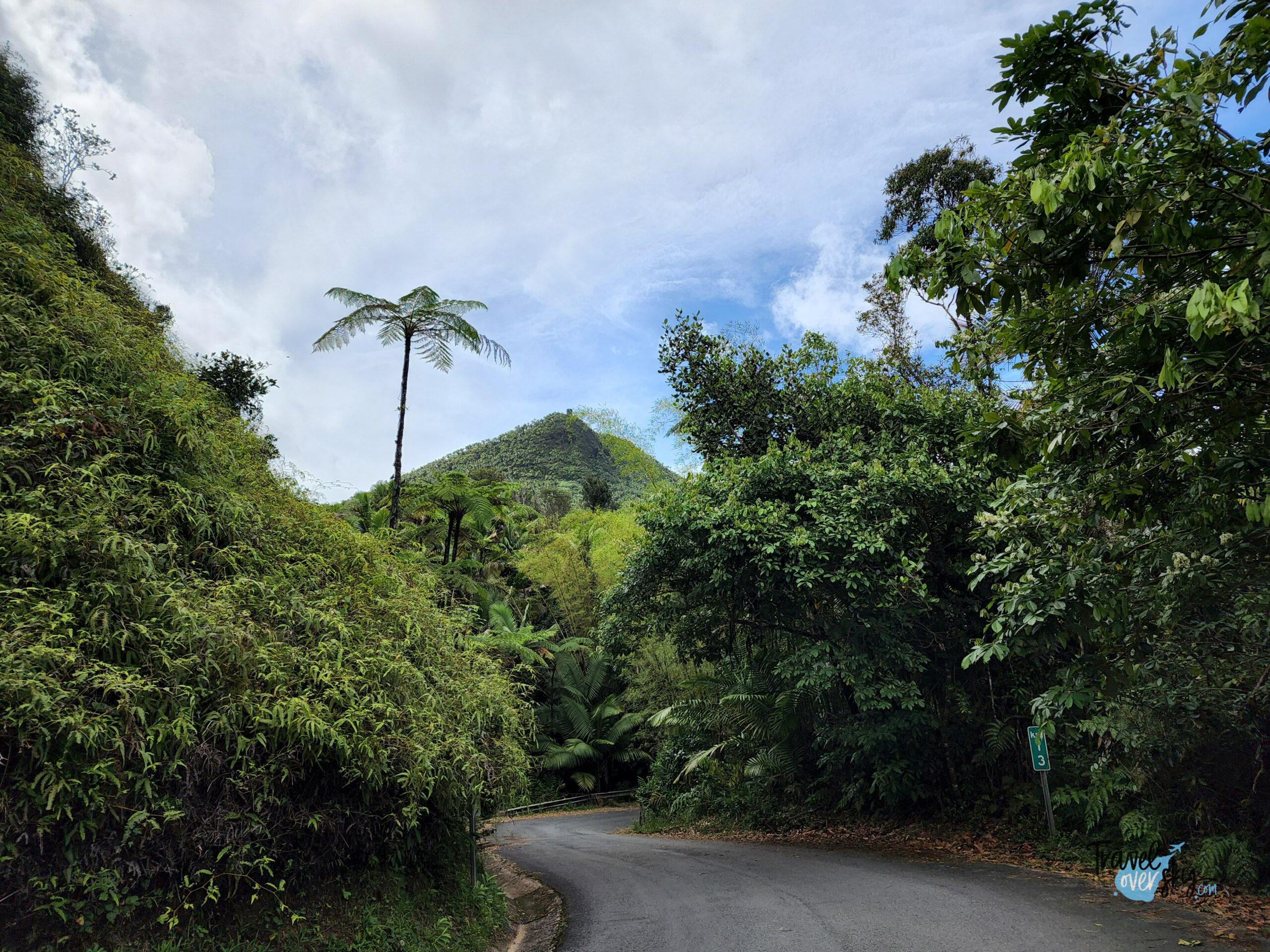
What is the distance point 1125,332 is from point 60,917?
613cm

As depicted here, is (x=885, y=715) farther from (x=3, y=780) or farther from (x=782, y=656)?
(x=3, y=780)

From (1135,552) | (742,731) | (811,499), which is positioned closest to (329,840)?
(1135,552)

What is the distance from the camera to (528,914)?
788cm

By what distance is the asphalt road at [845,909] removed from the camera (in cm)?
554

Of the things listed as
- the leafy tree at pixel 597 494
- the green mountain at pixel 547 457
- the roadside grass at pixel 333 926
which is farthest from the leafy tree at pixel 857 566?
the green mountain at pixel 547 457

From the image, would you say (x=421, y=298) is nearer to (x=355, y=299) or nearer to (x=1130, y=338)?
(x=355, y=299)

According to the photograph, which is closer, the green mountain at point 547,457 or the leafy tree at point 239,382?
the leafy tree at point 239,382

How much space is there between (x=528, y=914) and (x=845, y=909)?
141 inches

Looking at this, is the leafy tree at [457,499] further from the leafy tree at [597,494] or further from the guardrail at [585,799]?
the leafy tree at [597,494]

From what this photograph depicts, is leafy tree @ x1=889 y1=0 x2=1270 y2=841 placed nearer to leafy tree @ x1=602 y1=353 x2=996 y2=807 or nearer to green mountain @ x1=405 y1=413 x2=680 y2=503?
leafy tree @ x1=602 y1=353 x2=996 y2=807

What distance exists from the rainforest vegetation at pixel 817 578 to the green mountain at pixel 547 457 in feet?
107

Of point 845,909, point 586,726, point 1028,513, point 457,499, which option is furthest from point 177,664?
point 586,726

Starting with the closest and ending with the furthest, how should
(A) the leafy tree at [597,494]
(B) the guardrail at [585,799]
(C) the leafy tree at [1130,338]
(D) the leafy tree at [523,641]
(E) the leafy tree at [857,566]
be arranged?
(C) the leafy tree at [1130,338] < (E) the leafy tree at [857,566] < (D) the leafy tree at [523,641] < (B) the guardrail at [585,799] < (A) the leafy tree at [597,494]

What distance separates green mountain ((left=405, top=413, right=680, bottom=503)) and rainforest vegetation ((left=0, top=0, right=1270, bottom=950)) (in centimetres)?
3258
